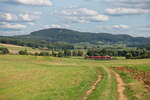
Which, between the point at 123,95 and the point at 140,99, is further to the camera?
the point at 123,95

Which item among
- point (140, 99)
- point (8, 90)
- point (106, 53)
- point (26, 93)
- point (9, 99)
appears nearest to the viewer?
point (140, 99)

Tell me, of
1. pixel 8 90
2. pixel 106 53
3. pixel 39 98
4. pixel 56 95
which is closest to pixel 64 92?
pixel 56 95

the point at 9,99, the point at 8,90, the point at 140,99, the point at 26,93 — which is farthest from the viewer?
the point at 8,90

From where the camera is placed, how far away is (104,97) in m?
22.7

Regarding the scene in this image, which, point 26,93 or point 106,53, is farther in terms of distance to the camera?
point 106,53

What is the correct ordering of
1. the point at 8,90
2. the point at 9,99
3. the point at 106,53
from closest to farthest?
the point at 9,99 → the point at 8,90 → the point at 106,53

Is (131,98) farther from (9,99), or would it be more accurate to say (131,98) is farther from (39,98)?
(9,99)

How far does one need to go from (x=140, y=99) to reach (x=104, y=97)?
3.65 m

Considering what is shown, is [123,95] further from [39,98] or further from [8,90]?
[8,90]

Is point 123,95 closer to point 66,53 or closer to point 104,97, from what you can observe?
point 104,97

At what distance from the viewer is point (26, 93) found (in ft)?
85.1

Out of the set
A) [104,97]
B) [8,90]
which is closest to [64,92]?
[104,97]

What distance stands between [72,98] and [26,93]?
6345mm

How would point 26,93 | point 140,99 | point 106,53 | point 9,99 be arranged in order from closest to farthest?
point 140,99 → point 9,99 → point 26,93 → point 106,53
